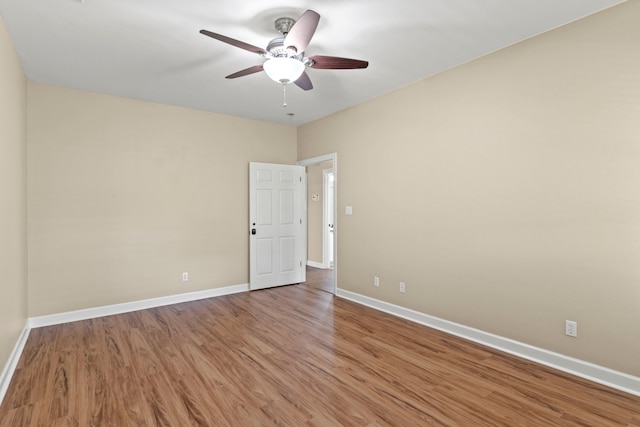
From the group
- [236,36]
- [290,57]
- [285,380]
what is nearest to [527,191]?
[290,57]

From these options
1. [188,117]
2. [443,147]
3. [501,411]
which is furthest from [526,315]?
[188,117]

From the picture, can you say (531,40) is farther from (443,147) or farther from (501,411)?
(501,411)

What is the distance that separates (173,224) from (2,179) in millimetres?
2252

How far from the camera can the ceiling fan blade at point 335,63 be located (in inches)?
98.7

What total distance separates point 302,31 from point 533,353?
3.15 metres

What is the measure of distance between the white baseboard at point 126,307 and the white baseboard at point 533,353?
2.48 metres

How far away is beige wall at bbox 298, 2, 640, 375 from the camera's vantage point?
2.40 m

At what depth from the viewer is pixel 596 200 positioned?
250 cm

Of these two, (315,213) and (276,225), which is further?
(315,213)

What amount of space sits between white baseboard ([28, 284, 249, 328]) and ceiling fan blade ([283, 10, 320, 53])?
146 inches

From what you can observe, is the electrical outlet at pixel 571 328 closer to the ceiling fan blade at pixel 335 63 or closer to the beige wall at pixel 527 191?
the beige wall at pixel 527 191

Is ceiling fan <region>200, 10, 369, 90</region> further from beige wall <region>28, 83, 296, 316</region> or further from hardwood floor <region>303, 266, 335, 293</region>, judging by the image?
hardwood floor <region>303, 266, 335, 293</region>

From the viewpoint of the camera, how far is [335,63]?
2.60 meters

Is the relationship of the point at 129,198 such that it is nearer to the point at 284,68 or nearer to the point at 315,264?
the point at 284,68
